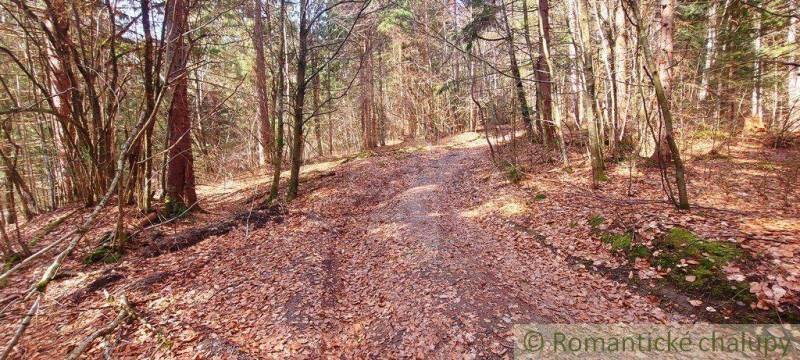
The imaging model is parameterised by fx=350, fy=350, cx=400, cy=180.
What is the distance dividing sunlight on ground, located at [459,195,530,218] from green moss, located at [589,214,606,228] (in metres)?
1.61

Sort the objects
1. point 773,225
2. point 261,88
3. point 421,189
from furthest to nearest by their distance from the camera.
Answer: point 261,88, point 421,189, point 773,225

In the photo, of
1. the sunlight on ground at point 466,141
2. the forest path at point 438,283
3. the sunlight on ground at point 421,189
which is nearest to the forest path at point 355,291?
the forest path at point 438,283

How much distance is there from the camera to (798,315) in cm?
370

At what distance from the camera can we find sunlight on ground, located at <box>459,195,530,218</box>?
27.5ft

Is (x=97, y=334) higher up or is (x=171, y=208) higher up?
(x=171, y=208)

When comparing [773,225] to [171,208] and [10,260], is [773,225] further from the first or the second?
[10,260]

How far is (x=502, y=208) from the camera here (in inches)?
346

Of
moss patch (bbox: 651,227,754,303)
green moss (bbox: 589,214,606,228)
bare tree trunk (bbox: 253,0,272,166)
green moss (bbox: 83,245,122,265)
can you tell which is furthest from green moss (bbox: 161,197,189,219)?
moss patch (bbox: 651,227,754,303)

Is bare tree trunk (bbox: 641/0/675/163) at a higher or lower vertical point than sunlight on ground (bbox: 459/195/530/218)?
higher

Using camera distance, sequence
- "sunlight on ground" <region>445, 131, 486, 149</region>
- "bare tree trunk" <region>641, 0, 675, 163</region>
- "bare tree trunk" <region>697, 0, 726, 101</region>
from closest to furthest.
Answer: "bare tree trunk" <region>641, 0, 675, 163</region> → "bare tree trunk" <region>697, 0, 726, 101</region> → "sunlight on ground" <region>445, 131, 486, 149</region>

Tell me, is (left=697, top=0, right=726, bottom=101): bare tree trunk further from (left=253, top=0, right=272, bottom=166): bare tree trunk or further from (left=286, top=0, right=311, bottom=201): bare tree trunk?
(left=253, top=0, right=272, bottom=166): bare tree trunk

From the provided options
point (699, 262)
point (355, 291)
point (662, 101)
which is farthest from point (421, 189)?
point (699, 262)

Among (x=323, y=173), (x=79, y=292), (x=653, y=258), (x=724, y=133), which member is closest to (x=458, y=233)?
(x=653, y=258)

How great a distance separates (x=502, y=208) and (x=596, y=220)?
2406 mm
